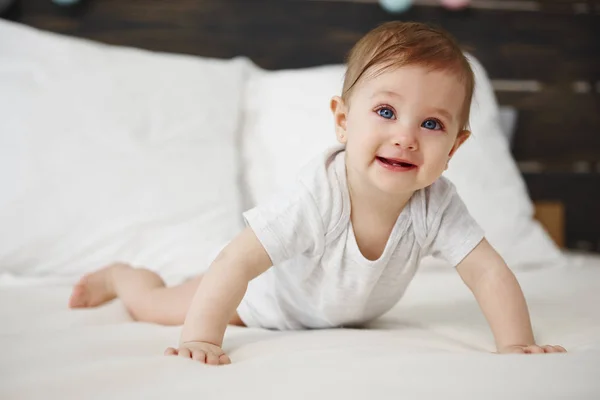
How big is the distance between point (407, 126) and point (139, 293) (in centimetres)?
57

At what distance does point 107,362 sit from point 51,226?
0.77 meters

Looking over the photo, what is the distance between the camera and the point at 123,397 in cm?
63

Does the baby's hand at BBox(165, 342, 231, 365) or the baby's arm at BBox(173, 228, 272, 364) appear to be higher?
the baby's arm at BBox(173, 228, 272, 364)

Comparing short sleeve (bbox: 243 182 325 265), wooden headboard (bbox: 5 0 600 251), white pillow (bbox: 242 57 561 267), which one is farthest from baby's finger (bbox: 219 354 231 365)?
wooden headboard (bbox: 5 0 600 251)

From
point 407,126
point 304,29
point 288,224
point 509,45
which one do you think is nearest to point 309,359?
point 288,224

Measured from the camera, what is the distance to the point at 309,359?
768 millimetres

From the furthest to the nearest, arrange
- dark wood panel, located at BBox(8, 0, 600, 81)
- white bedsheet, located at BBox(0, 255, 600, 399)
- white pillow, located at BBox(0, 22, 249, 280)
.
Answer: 1. dark wood panel, located at BBox(8, 0, 600, 81)
2. white pillow, located at BBox(0, 22, 249, 280)
3. white bedsheet, located at BBox(0, 255, 600, 399)

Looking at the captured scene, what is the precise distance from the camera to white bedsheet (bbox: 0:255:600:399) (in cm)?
64

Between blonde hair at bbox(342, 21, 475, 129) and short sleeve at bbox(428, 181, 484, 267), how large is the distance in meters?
0.13

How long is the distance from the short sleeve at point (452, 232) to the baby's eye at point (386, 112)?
0.18 meters

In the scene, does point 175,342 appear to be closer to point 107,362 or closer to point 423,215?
point 107,362

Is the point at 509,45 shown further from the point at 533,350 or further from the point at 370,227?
the point at 533,350

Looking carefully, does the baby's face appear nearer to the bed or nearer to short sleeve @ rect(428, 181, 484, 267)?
short sleeve @ rect(428, 181, 484, 267)

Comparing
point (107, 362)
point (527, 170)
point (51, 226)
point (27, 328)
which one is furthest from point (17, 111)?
point (527, 170)
